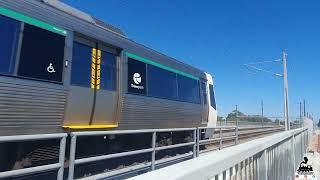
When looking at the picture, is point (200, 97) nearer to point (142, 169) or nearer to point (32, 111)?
point (142, 169)

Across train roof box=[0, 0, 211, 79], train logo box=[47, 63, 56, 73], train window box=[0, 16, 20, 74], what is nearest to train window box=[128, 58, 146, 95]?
train roof box=[0, 0, 211, 79]

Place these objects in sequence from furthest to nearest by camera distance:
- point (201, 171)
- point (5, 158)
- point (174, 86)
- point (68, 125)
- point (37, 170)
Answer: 1. point (174, 86)
2. point (68, 125)
3. point (5, 158)
4. point (37, 170)
5. point (201, 171)

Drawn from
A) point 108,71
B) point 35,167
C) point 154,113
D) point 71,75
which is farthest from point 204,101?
point 35,167

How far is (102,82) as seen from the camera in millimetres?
10938

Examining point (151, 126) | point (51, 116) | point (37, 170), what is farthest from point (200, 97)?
point (37, 170)

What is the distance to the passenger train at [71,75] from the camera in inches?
308

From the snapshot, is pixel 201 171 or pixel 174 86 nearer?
pixel 201 171

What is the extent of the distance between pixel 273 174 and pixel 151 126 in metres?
7.03

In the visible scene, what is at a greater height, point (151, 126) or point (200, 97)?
point (200, 97)

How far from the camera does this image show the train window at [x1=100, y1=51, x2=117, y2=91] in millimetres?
10984

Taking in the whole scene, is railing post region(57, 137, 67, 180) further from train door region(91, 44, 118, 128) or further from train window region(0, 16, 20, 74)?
train door region(91, 44, 118, 128)

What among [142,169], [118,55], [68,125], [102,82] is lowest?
[142,169]

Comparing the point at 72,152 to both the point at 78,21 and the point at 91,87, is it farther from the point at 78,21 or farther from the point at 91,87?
the point at 78,21

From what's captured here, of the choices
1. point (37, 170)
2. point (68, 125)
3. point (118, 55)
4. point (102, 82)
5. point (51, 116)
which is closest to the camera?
point (37, 170)
